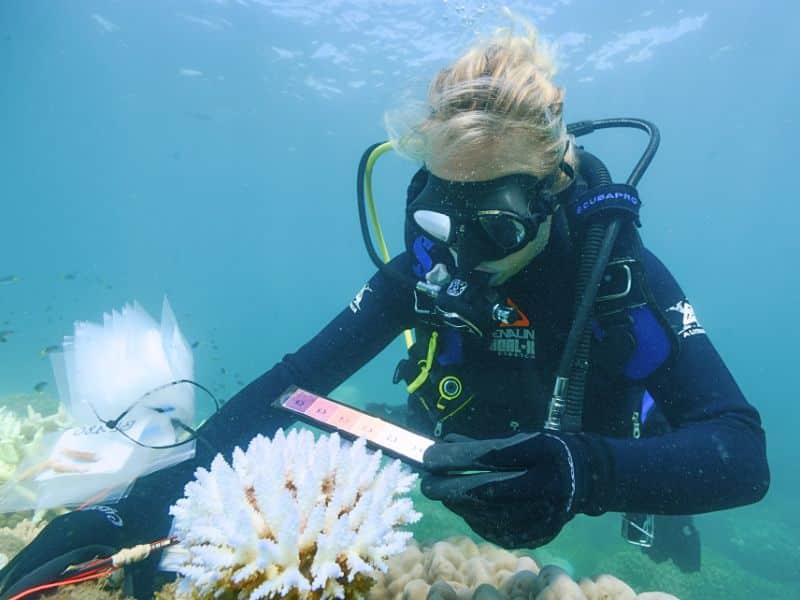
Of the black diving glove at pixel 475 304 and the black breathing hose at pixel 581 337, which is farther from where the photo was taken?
the black diving glove at pixel 475 304

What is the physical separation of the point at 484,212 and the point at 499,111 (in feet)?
1.73

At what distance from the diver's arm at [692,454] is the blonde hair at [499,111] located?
4.00ft

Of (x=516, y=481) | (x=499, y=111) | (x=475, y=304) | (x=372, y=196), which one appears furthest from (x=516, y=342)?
(x=372, y=196)

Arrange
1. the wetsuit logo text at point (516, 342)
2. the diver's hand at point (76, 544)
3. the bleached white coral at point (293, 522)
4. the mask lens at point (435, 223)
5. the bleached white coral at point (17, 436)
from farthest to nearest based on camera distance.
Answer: the bleached white coral at point (17, 436)
the wetsuit logo text at point (516, 342)
the mask lens at point (435, 223)
the diver's hand at point (76, 544)
the bleached white coral at point (293, 522)

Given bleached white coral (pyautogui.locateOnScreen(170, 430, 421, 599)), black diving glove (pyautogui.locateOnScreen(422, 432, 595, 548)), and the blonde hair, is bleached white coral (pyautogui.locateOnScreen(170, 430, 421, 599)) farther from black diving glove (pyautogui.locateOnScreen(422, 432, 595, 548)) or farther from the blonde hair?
the blonde hair

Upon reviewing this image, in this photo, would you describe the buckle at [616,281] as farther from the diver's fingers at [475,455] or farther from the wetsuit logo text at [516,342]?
→ the diver's fingers at [475,455]

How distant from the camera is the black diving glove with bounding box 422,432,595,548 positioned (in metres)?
1.52

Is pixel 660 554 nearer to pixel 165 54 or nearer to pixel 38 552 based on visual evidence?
pixel 38 552

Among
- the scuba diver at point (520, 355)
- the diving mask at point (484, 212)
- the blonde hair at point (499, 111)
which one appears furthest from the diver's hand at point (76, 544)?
the blonde hair at point (499, 111)

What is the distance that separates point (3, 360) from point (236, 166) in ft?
103

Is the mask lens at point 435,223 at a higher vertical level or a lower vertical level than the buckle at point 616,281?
higher

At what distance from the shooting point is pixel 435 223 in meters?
2.54

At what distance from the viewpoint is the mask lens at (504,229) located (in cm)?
236

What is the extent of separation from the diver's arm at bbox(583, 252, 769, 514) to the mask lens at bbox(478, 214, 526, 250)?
96 centimetres
